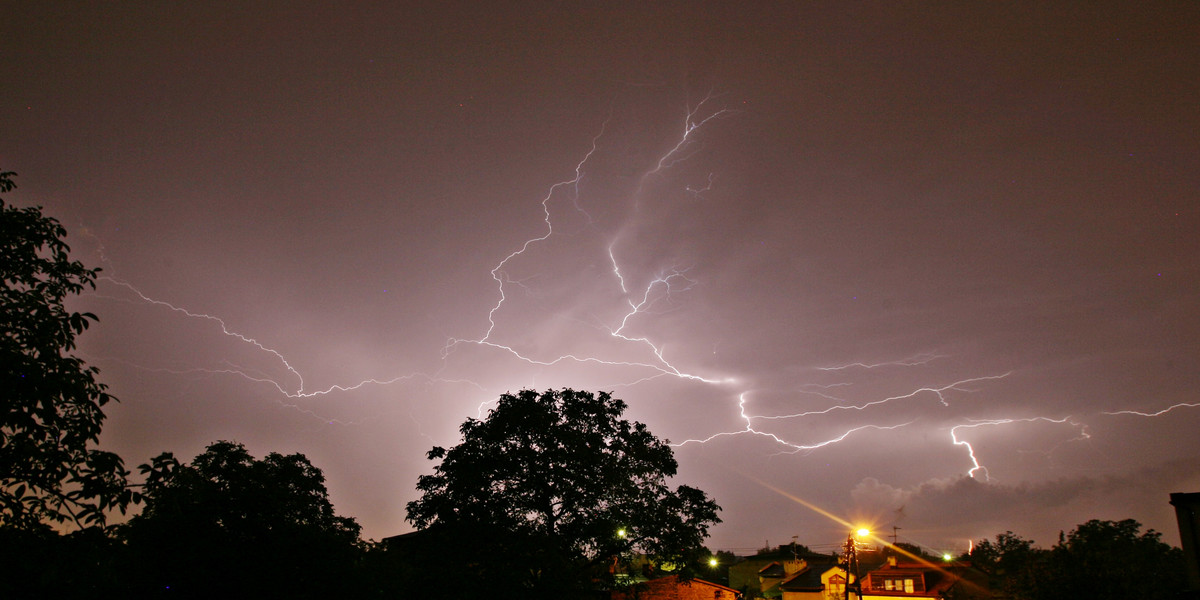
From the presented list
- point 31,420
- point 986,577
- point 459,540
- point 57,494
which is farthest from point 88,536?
point 986,577

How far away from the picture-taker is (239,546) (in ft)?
40.4

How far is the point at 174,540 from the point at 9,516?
8880 mm

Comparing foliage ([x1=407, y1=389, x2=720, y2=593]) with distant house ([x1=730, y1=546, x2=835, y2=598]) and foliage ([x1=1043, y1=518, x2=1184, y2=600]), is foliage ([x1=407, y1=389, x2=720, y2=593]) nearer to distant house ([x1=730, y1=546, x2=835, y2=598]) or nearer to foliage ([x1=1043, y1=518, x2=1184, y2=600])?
foliage ([x1=1043, y1=518, x2=1184, y2=600])

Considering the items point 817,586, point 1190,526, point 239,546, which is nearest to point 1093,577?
point 1190,526

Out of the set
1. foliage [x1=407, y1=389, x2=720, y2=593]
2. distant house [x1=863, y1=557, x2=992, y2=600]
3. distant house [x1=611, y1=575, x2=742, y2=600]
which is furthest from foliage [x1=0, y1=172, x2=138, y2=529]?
distant house [x1=863, y1=557, x2=992, y2=600]

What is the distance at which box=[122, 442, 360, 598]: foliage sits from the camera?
11445 mm

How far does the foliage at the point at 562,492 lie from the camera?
54.4 feet

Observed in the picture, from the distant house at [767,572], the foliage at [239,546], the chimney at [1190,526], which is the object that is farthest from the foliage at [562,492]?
the distant house at [767,572]

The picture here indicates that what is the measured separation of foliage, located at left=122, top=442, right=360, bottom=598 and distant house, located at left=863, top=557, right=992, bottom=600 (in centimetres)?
3518

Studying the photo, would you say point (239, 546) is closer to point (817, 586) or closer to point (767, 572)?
point (817, 586)

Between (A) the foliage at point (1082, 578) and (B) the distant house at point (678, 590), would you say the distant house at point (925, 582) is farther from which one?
(B) the distant house at point (678, 590)

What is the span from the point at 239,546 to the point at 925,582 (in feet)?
126

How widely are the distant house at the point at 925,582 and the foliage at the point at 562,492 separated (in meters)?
26.6

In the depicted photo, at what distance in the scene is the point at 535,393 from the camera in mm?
18703
